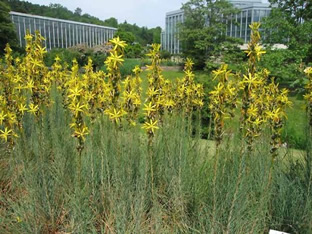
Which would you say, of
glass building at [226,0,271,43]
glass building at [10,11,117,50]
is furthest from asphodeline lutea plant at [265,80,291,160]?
glass building at [226,0,271,43]

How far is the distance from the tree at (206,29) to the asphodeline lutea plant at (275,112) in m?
17.7

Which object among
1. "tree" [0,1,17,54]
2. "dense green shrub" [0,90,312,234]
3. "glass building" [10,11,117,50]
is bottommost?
"dense green shrub" [0,90,312,234]

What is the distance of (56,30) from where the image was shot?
34031 mm

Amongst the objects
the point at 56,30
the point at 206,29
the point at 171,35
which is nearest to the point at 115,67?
the point at 206,29

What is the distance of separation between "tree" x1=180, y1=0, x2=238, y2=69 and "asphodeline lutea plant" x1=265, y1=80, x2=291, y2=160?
17.7 metres

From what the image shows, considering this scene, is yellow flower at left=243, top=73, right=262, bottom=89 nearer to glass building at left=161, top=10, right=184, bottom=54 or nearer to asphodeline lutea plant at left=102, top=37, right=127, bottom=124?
asphodeline lutea plant at left=102, top=37, right=127, bottom=124

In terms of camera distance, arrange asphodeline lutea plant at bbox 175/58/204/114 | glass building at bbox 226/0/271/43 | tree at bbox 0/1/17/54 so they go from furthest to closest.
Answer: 1. glass building at bbox 226/0/271/43
2. tree at bbox 0/1/17/54
3. asphodeline lutea plant at bbox 175/58/204/114

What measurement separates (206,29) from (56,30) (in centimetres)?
2056

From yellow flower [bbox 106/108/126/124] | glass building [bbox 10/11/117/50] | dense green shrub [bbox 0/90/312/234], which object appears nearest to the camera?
yellow flower [bbox 106/108/126/124]

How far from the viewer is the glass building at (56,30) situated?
2758cm

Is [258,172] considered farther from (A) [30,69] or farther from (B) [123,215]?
(A) [30,69]

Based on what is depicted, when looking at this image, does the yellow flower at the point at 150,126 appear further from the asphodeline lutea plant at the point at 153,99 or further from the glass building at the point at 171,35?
the glass building at the point at 171,35

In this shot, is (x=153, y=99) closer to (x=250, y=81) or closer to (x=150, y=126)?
(x=150, y=126)

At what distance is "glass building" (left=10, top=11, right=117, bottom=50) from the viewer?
2758 centimetres
